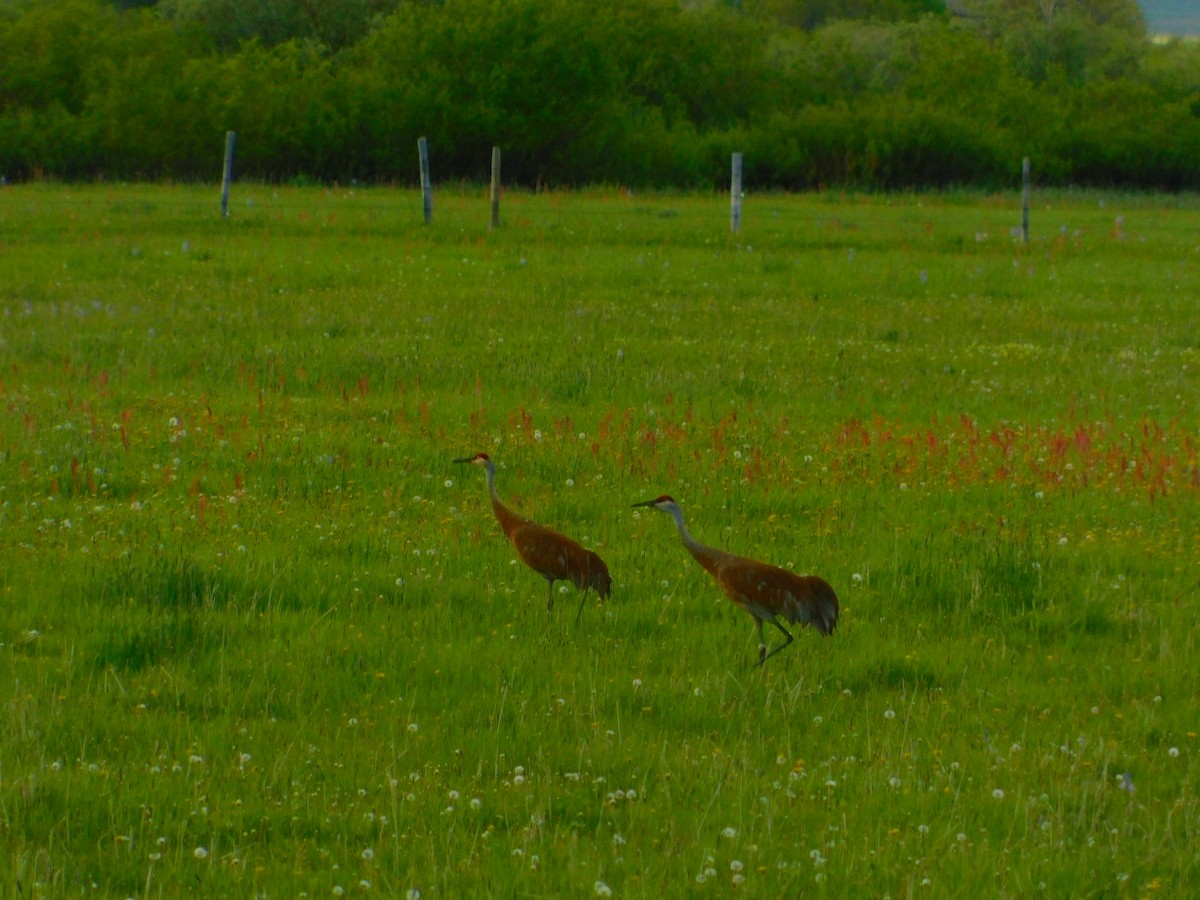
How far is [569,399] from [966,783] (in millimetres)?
9055

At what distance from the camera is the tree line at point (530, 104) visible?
58.5m

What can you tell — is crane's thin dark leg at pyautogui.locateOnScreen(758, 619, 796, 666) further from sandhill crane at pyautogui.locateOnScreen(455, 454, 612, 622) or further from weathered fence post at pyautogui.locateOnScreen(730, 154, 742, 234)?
weathered fence post at pyautogui.locateOnScreen(730, 154, 742, 234)

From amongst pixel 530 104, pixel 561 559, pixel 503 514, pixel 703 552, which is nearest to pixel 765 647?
pixel 703 552

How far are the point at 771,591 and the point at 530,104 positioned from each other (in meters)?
54.7

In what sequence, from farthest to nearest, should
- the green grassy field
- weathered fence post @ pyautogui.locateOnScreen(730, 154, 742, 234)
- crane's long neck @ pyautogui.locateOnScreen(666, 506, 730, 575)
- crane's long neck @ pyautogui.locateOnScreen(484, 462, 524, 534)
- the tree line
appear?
1. the tree line
2. weathered fence post @ pyautogui.locateOnScreen(730, 154, 742, 234)
3. crane's long neck @ pyautogui.locateOnScreen(484, 462, 524, 534)
4. crane's long neck @ pyautogui.locateOnScreen(666, 506, 730, 575)
5. the green grassy field

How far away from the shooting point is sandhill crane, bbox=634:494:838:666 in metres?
7.51

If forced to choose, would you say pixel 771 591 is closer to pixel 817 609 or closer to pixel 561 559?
pixel 817 609

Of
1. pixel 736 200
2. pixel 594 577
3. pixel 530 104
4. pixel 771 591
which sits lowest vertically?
pixel 594 577

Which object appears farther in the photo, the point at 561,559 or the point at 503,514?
the point at 503,514

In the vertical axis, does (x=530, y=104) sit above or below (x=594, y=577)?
above

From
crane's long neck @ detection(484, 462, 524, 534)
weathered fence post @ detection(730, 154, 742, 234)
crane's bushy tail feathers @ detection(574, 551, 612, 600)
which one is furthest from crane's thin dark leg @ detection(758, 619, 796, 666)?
weathered fence post @ detection(730, 154, 742, 234)

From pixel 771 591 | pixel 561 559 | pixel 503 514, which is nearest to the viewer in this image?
pixel 771 591

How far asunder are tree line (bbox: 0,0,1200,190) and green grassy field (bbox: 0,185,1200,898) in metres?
39.4

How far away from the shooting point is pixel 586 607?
Answer: 8742 mm
